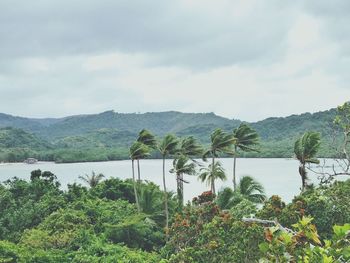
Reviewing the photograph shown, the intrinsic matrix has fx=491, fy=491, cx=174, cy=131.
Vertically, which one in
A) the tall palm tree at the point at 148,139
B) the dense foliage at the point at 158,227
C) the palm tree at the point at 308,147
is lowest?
the dense foliage at the point at 158,227

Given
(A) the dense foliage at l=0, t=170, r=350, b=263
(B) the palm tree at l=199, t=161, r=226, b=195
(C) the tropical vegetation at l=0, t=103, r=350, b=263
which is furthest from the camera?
(B) the palm tree at l=199, t=161, r=226, b=195

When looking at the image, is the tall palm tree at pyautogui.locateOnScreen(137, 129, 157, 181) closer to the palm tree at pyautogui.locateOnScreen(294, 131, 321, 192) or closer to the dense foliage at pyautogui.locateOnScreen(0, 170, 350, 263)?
the dense foliage at pyautogui.locateOnScreen(0, 170, 350, 263)

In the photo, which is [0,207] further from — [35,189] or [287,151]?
[287,151]

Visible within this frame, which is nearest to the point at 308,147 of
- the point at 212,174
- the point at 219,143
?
the point at 219,143

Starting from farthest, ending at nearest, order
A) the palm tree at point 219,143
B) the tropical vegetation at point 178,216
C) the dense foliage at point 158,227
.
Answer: the palm tree at point 219,143, the tropical vegetation at point 178,216, the dense foliage at point 158,227

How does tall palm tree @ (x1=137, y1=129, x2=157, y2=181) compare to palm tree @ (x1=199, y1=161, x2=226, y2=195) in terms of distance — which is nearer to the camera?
palm tree @ (x1=199, y1=161, x2=226, y2=195)

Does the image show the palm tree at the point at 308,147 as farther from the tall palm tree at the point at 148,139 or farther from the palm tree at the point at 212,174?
the tall palm tree at the point at 148,139

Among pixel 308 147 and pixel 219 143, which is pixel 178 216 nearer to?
pixel 308 147

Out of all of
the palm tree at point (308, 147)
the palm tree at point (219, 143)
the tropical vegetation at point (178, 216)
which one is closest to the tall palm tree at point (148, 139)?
the tropical vegetation at point (178, 216)

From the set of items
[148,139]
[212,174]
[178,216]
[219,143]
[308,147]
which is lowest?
[178,216]

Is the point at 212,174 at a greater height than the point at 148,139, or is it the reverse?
the point at 148,139

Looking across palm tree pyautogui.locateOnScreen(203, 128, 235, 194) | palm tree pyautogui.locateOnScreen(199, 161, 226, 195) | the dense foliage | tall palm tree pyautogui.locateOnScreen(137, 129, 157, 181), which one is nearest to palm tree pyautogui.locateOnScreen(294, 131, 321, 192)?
the dense foliage

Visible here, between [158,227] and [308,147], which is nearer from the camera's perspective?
[308,147]

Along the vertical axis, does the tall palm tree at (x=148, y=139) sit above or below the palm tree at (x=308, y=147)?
above
